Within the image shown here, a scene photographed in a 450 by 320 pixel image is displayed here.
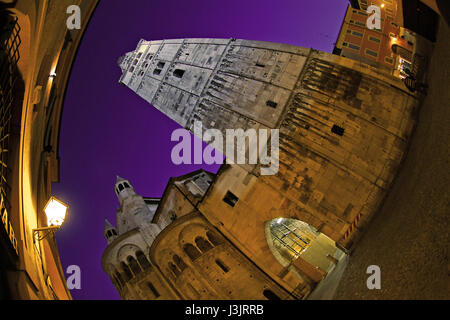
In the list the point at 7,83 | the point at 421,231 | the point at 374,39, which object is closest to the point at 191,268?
the point at 421,231

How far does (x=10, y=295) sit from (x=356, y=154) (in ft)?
47.7

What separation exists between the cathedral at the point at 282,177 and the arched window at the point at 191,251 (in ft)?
0.22

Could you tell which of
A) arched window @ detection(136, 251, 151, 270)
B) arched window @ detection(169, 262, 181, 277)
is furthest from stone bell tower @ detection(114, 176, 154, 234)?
arched window @ detection(169, 262, 181, 277)

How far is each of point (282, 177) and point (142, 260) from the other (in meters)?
14.7

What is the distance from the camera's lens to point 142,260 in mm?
21016

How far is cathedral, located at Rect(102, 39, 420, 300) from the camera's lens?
43.4ft

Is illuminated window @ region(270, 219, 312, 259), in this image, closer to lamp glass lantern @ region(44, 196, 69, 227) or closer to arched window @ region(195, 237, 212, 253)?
arched window @ region(195, 237, 212, 253)

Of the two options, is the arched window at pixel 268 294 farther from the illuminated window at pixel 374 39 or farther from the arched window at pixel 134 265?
the illuminated window at pixel 374 39

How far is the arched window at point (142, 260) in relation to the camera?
20.6 m

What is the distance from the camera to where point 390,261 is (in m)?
7.43

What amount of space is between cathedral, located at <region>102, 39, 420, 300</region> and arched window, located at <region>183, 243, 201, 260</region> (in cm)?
7

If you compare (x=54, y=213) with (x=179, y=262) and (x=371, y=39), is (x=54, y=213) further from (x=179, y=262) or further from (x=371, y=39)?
(x=371, y=39)

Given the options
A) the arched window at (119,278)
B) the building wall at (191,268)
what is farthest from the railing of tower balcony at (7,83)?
the arched window at (119,278)
